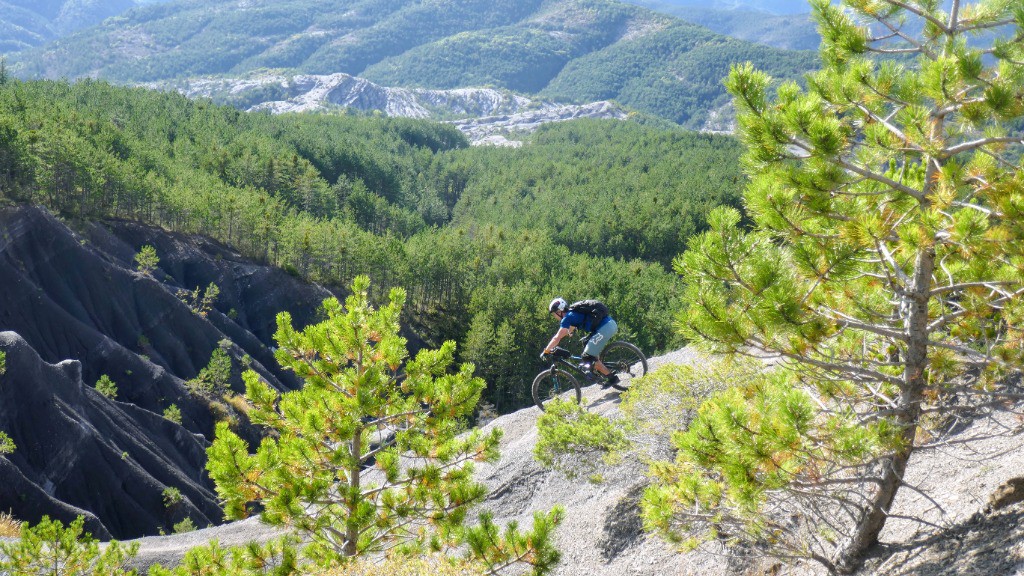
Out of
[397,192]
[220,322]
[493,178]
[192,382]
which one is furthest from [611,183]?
[192,382]

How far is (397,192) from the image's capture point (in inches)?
4843

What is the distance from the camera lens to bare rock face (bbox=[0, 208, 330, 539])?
27156 millimetres

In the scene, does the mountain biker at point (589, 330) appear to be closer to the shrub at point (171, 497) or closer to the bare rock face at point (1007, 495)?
the bare rock face at point (1007, 495)

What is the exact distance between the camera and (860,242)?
6.09 metres

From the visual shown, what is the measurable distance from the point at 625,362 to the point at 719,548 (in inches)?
264

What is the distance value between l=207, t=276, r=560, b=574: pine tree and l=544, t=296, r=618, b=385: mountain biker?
4.29m

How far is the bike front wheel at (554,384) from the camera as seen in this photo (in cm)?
1605

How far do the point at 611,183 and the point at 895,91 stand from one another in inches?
4868

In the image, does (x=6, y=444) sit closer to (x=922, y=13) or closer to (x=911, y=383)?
(x=911, y=383)

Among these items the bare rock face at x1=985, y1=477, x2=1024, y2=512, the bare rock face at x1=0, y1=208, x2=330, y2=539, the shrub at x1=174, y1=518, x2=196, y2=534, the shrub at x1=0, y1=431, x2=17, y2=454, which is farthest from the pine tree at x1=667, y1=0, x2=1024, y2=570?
the shrub at x1=174, y1=518, x2=196, y2=534

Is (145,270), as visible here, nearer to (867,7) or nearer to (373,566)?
(373,566)

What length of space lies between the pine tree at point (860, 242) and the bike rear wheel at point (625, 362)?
8.60 meters

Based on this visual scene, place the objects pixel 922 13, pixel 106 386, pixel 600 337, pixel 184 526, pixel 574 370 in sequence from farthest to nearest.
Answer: pixel 106 386 → pixel 184 526 → pixel 574 370 → pixel 600 337 → pixel 922 13

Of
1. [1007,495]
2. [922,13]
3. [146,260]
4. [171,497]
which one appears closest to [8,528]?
[171,497]
